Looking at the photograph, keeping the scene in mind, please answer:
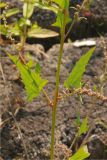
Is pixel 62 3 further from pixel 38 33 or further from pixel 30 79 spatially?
pixel 38 33

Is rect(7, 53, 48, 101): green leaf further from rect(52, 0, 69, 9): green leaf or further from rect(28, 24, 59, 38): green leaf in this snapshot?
rect(28, 24, 59, 38): green leaf

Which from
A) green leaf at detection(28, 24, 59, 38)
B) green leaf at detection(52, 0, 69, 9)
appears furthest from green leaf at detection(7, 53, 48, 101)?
green leaf at detection(28, 24, 59, 38)

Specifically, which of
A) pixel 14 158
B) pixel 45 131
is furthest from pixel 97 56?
pixel 14 158

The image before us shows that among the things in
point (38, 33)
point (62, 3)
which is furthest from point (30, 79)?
point (38, 33)

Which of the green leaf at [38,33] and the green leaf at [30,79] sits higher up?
the green leaf at [30,79]

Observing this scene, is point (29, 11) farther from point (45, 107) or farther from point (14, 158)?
point (14, 158)

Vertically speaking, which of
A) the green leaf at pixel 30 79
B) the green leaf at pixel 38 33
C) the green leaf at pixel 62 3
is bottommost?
the green leaf at pixel 38 33

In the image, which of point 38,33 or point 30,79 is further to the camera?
point 38,33

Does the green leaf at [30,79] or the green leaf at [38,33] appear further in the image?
the green leaf at [38,33]

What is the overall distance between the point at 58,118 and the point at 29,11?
0.63m

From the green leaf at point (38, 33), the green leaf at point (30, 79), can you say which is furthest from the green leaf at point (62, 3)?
the green leaf at point (38, 33)

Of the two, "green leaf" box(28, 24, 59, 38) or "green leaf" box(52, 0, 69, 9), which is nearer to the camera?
"green leaf" box(52, 0, 69, 9)

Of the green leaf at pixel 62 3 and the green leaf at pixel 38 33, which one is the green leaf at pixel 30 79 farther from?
the green leaf at pixel 38 33

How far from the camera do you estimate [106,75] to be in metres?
1.74
